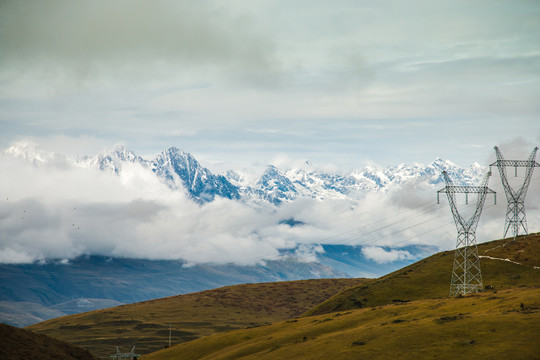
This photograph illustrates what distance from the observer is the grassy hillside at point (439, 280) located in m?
168

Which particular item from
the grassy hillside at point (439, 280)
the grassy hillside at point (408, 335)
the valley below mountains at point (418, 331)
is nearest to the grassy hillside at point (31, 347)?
the grassy hillside at point (408, 335)

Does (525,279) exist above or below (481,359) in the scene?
above

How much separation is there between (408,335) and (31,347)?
64336 mm

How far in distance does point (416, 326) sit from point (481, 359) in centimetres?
1999

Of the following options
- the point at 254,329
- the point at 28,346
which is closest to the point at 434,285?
the point at 254,329

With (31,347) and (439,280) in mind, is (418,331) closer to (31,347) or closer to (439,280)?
(31,347)

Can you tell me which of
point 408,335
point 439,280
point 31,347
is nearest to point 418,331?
point 408,335

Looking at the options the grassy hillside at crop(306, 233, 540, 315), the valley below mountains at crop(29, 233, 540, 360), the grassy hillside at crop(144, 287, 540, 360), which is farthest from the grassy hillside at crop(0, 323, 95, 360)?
the grassy hillside at crop(306, 233, 540, 315)

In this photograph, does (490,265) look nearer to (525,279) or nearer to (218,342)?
(525,279)

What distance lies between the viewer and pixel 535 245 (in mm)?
190500

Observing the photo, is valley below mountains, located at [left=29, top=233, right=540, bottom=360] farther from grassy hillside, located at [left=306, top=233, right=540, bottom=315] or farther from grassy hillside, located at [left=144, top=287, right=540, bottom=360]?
grassy hillside, located at [left=306, top=233, right=540, bottom=315]

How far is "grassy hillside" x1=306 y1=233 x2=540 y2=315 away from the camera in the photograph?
168 metres

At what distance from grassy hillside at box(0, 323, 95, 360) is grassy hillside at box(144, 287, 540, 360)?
3040 centimetres

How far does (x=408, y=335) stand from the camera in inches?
3418
